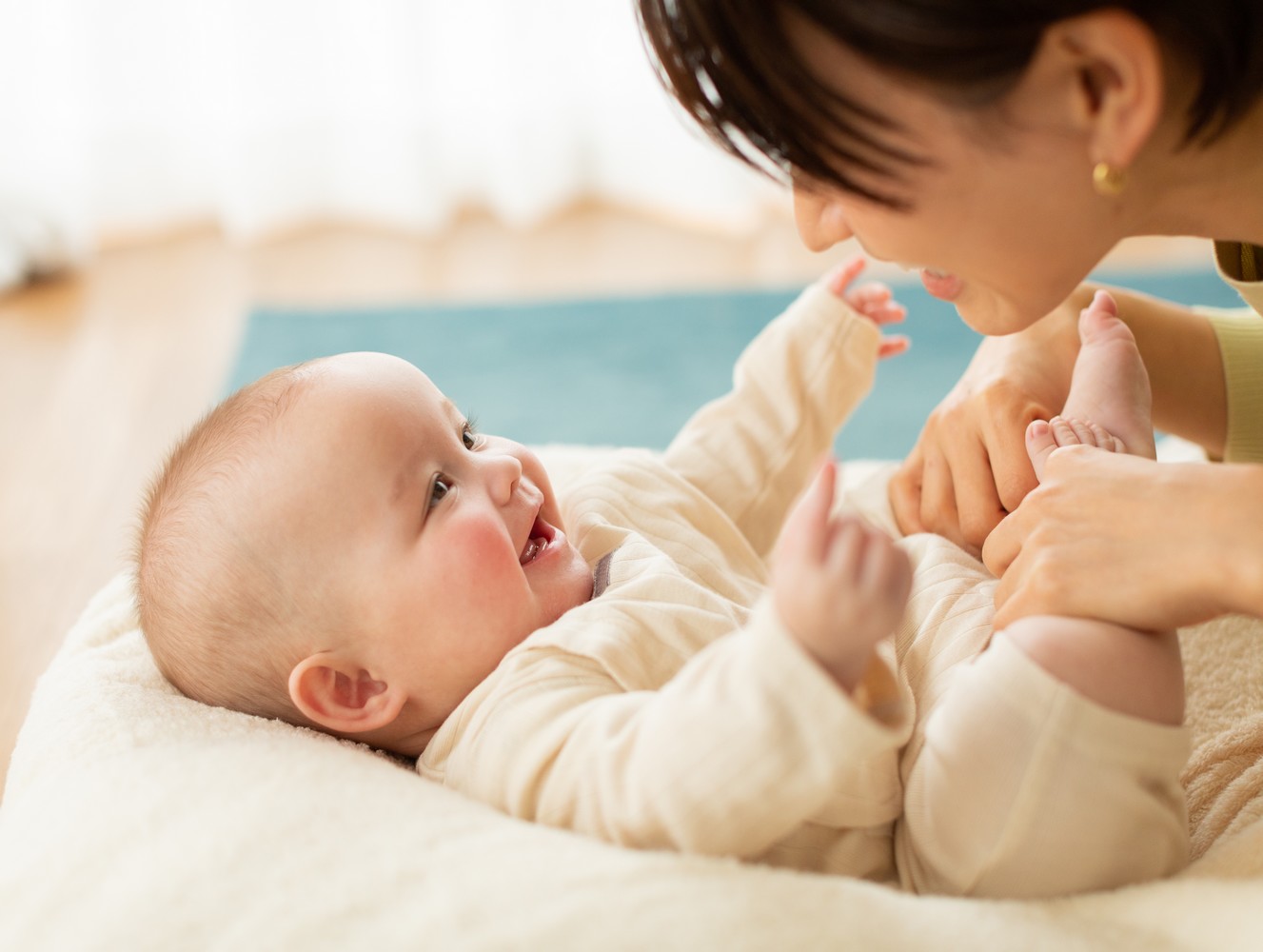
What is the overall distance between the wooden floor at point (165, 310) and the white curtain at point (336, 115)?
80 millimetres

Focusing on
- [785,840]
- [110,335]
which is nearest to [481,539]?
[785,840]

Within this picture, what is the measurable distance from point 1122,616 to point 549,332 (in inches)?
67.4

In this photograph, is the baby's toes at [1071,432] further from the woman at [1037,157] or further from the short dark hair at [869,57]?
the short dark hair at [869,57]

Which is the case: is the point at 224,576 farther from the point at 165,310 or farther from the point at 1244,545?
the point at 165,310

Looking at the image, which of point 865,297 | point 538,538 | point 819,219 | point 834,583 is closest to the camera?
point 834,583

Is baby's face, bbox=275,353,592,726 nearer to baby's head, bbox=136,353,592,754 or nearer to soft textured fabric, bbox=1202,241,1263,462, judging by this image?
baby's head, bbox=136,353,592,754

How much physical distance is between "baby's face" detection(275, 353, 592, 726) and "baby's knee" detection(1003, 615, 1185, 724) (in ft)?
1.23

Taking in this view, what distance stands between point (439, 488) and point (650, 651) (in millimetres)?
212

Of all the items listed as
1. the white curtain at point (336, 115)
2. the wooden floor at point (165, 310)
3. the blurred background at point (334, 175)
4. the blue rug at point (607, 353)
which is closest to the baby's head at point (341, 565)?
the wooden floor at point (165, 310)

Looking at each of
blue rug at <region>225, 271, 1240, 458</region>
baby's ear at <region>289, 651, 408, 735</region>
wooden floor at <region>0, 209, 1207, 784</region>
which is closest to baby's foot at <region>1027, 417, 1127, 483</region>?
baby's ear at <region>289, 651, 408, 735</region>

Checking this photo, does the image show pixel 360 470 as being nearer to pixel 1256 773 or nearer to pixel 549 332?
pixel 1256 773

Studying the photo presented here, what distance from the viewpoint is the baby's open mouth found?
42.4 inches

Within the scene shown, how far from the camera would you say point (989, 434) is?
1.12 metres

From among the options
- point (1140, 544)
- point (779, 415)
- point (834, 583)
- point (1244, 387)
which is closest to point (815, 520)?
point (834, 583)
